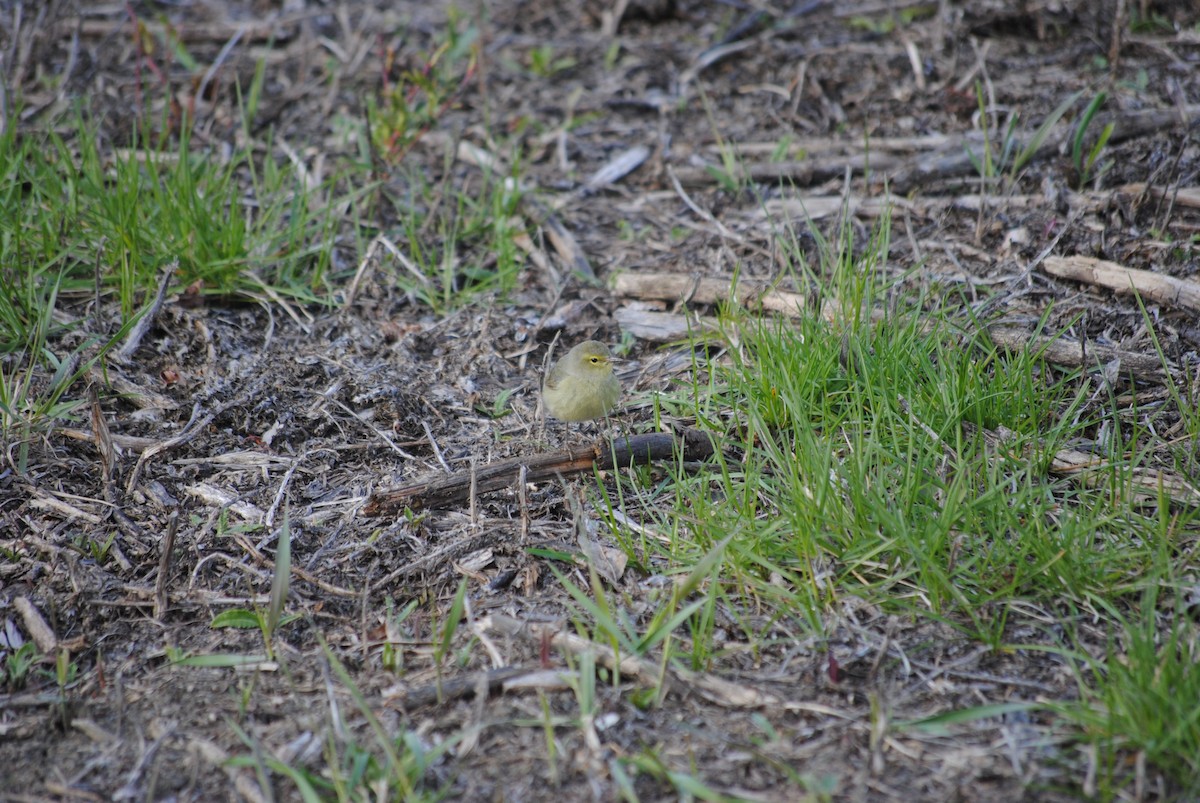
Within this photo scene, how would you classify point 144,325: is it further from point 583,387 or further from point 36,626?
point 583,387

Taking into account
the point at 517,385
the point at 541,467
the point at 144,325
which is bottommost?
the point at 517,385

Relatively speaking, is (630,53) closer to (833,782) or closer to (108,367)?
(108,367)

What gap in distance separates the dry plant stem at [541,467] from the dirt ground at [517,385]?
0.11 metres

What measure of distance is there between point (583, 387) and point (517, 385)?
2.84 ft

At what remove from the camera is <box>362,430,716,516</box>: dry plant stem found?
4.22 meters

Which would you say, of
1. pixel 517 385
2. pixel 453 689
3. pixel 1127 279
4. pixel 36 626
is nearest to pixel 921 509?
pixel 453 689

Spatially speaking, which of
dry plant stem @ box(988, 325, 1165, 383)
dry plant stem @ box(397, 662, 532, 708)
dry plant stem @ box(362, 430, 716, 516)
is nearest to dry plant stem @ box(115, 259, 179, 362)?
dry plant stem @ box(362, 430, 716, 516)

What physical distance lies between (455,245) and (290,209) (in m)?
1.13

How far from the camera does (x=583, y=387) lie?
4590 mm

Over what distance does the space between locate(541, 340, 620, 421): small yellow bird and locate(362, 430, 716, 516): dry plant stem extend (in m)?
0.23

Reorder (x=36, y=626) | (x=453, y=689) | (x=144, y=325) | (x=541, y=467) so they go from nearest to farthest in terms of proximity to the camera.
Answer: (x=453, y=689)
(x=36, y=626)
(x=541, y=467)
(x=144, y=325)

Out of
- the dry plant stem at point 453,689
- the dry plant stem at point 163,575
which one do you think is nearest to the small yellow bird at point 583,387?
the dry plant stem at point 453,689

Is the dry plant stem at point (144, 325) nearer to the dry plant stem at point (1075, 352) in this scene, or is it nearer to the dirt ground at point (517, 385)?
the dirt ground at point (517, 385)

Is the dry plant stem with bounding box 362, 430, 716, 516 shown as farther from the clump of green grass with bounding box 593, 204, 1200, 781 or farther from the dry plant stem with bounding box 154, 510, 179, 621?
the dry plant stem with bounding box 154, 510, 179, 621
